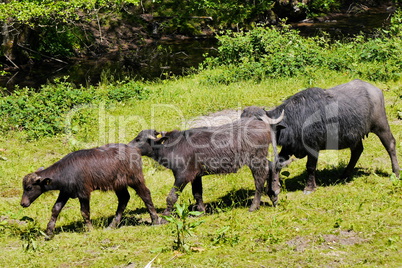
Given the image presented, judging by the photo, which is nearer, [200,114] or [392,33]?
[200,114]

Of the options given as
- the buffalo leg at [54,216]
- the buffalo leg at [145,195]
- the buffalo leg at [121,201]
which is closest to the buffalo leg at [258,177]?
the buffalo leg at [145,195]

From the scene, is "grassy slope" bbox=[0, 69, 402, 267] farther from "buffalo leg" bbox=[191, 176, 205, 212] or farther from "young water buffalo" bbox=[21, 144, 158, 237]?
"young water buffalo" bbox=[21, 144, 158, 237]

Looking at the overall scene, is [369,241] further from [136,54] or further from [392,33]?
[136,54]

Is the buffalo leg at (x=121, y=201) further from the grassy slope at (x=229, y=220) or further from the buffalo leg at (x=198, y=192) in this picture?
the buffalo leg at (x=198, y=192)

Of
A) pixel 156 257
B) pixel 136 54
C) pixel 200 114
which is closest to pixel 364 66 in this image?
pixel 200 114

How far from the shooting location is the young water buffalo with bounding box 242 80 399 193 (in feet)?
30.3

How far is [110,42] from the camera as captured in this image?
27.1 metres

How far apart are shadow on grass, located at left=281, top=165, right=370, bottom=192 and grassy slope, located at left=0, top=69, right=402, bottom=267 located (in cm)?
2

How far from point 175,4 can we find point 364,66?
16507 mm

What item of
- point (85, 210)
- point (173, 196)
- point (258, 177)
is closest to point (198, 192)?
point (173, 196)

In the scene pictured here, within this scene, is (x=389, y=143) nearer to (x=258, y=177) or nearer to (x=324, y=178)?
(x=324, y=178)

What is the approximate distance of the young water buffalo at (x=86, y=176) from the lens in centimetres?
838

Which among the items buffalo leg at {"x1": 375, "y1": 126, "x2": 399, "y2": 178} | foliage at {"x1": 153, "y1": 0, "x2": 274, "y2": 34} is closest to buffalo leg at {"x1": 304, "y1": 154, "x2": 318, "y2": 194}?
buffalo leg at {"x1": 375, "y1": 126, "x2": 399, "y2": 178}

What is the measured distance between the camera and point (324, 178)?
32.9 feet
